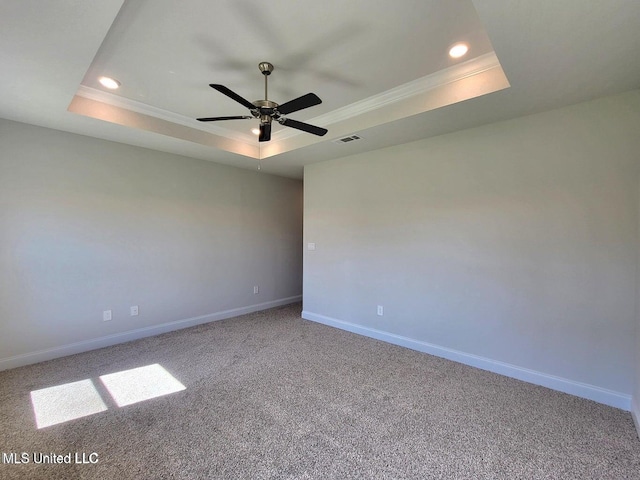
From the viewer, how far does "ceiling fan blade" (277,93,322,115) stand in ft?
6.72

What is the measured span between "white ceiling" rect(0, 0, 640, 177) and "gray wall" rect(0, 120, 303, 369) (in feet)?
1.52

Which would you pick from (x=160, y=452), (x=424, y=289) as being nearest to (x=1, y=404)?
(x=160, y=452)

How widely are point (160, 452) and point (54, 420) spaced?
99 centimetres

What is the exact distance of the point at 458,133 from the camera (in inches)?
126

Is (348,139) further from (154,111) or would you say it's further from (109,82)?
(109,82)

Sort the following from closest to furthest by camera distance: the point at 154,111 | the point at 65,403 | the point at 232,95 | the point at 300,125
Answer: the point at 232,95 → the point at 65,403 → the point at 300,125 → the point at 154,111

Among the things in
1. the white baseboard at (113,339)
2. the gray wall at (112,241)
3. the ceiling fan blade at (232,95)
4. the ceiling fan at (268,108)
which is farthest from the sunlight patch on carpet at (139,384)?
the ceiling fan blade at (232,95)

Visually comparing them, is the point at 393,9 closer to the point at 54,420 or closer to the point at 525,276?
the point at 525,276

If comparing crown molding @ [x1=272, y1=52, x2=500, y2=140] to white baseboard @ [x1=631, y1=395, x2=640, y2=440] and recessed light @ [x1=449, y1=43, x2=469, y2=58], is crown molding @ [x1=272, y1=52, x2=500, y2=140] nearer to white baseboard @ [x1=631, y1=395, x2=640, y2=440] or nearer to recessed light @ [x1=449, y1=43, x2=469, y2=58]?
recessed light @ [x1=449, y1=43, x2=469, y2=58]

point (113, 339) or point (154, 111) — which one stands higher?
point (154, 111)

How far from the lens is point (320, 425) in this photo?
82.4 inches

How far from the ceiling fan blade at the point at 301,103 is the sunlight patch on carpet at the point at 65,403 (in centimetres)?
275

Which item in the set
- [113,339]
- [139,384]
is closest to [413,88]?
[139,384]

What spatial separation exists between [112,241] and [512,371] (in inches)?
187
